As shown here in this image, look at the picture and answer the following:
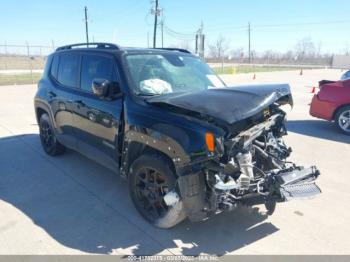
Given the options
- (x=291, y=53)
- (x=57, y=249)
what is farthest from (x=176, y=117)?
(x=291, y=53)

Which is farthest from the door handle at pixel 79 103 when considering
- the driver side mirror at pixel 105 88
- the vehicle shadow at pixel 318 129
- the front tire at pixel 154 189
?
the vehicle shadow at pixel 318 129

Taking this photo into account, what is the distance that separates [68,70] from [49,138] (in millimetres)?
1541

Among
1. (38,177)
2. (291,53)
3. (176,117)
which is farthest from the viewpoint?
(291,53)

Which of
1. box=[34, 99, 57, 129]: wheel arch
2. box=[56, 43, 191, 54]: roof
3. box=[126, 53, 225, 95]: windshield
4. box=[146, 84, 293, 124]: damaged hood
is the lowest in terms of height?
box=[34, 99, 57, 129]: wheel arch

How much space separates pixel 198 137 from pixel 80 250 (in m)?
1.65

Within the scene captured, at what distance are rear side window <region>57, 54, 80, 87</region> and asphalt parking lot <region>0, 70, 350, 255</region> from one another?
145cm

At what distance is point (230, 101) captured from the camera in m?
3.12

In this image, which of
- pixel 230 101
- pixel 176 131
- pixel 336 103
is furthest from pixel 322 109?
pixel 176 131

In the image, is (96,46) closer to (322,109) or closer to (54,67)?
(54,67)

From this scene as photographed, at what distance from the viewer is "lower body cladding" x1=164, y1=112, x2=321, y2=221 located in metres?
2.89

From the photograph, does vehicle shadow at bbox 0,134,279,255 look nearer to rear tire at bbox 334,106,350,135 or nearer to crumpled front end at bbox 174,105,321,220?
crumpled front end at bbox 174,105,321,220

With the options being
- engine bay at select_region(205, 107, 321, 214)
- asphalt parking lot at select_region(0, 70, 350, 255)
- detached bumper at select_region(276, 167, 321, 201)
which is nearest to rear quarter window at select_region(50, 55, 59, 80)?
asphalt parking lot at select_region(0, 70, 350, 255)

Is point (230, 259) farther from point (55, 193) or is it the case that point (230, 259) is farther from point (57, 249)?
point (55, 193)

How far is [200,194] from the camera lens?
295cm
